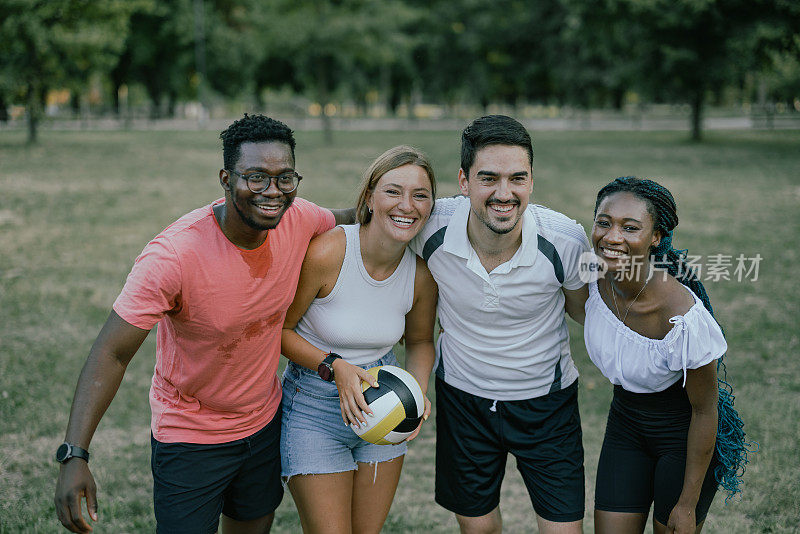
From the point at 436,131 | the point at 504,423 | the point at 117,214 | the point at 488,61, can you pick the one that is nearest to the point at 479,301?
the point at 504,423

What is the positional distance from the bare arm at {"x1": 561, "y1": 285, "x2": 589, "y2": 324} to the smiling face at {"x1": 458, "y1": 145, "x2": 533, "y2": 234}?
0.48 m

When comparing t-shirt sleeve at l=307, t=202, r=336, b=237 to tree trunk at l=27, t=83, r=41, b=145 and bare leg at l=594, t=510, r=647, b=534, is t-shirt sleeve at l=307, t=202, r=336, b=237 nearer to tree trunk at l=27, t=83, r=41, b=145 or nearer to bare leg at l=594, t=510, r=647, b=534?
bare leg at l=594, t=510, r=647, b=534

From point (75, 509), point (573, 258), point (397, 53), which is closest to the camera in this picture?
point (75, 509)

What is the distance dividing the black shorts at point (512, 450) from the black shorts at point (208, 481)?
0.97 meters

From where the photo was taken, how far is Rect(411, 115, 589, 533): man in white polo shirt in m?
3.51

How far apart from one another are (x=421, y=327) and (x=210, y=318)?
120 cm

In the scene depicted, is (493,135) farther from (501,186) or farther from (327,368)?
(327,368)

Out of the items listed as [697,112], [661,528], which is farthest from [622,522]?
[697,112]

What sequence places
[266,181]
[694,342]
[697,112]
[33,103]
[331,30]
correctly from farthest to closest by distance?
A: [697,112] < [331,30] < [33,103] < [266,181] < [694,342]

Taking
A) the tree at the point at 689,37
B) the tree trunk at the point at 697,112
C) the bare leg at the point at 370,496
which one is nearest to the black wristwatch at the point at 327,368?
the bare leg at the point at 370,496

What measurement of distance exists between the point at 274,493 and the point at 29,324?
6087mm

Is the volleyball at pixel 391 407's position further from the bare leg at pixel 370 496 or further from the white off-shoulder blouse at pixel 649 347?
the white off-shoulder blouse at pixel 649 347

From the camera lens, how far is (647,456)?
3438mm

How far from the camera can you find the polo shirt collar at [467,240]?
3.53 meters
